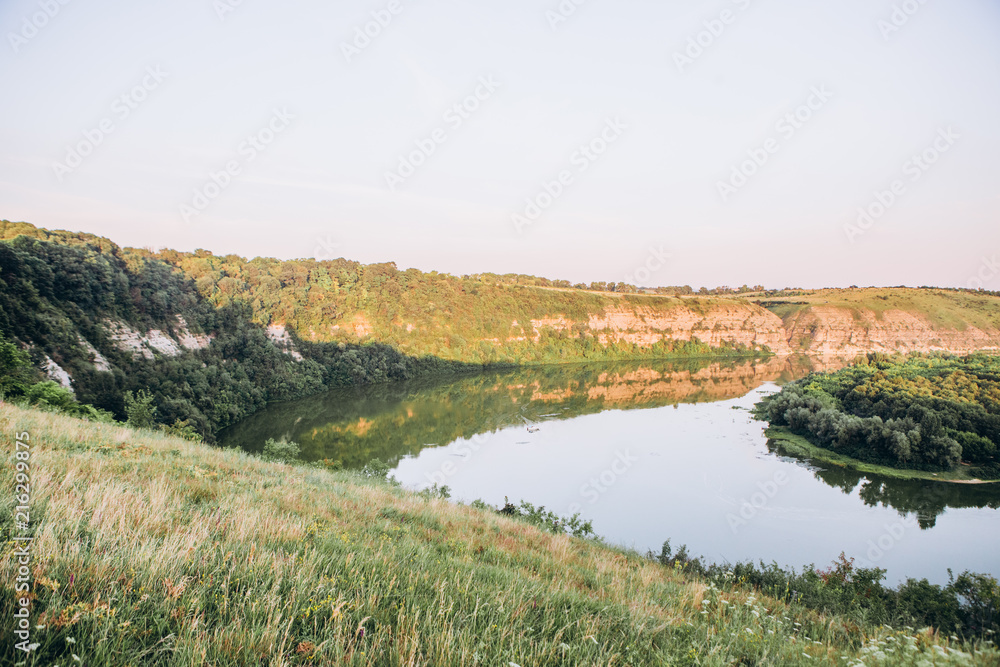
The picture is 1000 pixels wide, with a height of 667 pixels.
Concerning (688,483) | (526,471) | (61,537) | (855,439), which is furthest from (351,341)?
(61,537)

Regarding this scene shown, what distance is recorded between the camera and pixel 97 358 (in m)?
28.1

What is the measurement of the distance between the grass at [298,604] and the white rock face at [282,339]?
5353 centimetres

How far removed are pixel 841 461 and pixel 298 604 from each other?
32.3 m

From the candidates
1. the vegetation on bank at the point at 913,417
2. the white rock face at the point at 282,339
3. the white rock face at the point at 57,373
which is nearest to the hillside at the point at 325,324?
the white rock face at the point at 57,373

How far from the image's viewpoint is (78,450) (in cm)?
630

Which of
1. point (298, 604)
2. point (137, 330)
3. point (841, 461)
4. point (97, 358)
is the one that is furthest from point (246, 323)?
point (841, 461)

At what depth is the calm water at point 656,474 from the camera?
58.1 ft

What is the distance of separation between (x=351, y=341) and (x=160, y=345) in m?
27.3

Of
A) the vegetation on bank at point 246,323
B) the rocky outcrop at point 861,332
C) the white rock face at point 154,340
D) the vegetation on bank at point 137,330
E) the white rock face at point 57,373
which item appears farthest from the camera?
the rocky outcrop at point 861,332

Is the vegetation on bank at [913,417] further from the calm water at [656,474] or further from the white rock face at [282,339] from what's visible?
the white rock face at [282,339]

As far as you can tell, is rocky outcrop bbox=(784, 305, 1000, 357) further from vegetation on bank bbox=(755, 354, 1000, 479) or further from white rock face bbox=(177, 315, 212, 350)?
white rock face bbox=(177, 315, 212, 350)

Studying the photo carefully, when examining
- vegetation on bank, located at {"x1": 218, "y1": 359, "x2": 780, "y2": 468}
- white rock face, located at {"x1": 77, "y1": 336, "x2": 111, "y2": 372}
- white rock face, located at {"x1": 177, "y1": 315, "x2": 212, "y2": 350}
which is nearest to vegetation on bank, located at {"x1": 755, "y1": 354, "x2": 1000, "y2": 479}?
vegetation on bank, located at {"x1": 218, "y1": 359, "x2": 780, "y2": 468}

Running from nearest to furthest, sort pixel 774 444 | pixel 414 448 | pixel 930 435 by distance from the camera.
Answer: pixel 930 435, pixel 774 444, pixel 414 448

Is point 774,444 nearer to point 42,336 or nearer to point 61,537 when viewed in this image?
point 61,537
